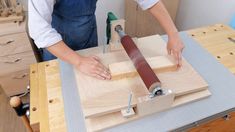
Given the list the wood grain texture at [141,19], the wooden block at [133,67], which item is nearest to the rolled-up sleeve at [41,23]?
the wooden block at [133,67]

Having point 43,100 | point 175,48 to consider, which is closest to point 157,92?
point 175,48

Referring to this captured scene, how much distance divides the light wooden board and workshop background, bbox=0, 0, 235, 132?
683mm

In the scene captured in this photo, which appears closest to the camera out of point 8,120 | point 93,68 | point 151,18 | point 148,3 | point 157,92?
point 157,92

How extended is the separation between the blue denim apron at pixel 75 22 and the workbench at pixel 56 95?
0.51 feet

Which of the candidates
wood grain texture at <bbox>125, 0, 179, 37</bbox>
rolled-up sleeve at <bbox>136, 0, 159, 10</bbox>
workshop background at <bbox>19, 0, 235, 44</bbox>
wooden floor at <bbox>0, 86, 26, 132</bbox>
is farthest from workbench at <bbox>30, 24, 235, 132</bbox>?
wooden floor at <bbox>0, 86, 26, 132</bbox>

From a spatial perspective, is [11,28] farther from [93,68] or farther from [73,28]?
[93,68]

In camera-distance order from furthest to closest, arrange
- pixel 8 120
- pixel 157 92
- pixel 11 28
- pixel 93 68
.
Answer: pixel 8 120 < pixel 11 28 < pixel 93 68 < pixel 157 92

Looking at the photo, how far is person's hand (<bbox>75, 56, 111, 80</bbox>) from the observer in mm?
650

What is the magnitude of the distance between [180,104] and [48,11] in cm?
51

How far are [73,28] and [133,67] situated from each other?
39 centimetres

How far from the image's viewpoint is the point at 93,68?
0.65m

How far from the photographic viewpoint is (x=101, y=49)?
2.75 ft

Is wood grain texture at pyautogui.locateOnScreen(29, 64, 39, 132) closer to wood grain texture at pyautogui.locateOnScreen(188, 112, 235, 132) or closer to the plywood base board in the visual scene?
the plywood base board

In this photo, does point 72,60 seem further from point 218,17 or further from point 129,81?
point 218,17
